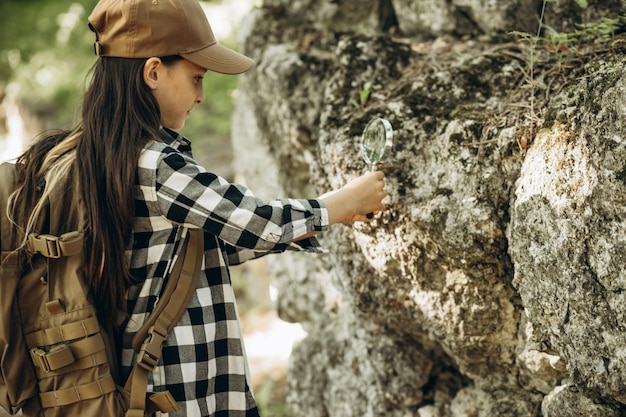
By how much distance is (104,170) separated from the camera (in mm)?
2502

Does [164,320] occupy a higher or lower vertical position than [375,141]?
lower

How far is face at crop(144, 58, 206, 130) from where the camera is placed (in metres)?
2.61

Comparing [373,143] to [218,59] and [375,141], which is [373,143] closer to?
[375,141]

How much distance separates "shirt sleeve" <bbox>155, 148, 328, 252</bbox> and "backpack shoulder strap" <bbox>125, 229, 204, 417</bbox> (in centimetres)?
19

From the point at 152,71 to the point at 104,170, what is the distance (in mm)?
449

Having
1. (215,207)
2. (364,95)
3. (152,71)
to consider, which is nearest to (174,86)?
(152,71)

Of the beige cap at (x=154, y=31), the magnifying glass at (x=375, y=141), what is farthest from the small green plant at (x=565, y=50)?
the beige cap at (x=154, y=31)

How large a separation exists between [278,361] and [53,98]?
30.0 feet

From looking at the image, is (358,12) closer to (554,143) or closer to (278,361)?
(554,143)

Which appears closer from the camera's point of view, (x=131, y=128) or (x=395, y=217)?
(x=131, y=128)

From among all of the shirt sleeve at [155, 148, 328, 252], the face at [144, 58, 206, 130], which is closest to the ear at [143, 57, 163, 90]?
the face at [144, 58, 206, 130]

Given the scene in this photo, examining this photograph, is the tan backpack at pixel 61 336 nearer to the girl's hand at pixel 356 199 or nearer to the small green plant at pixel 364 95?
the girl's hand at pixel 356 199

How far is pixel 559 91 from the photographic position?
295 centimetres

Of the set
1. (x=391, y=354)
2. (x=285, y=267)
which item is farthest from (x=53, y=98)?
(x=391, y=354)
